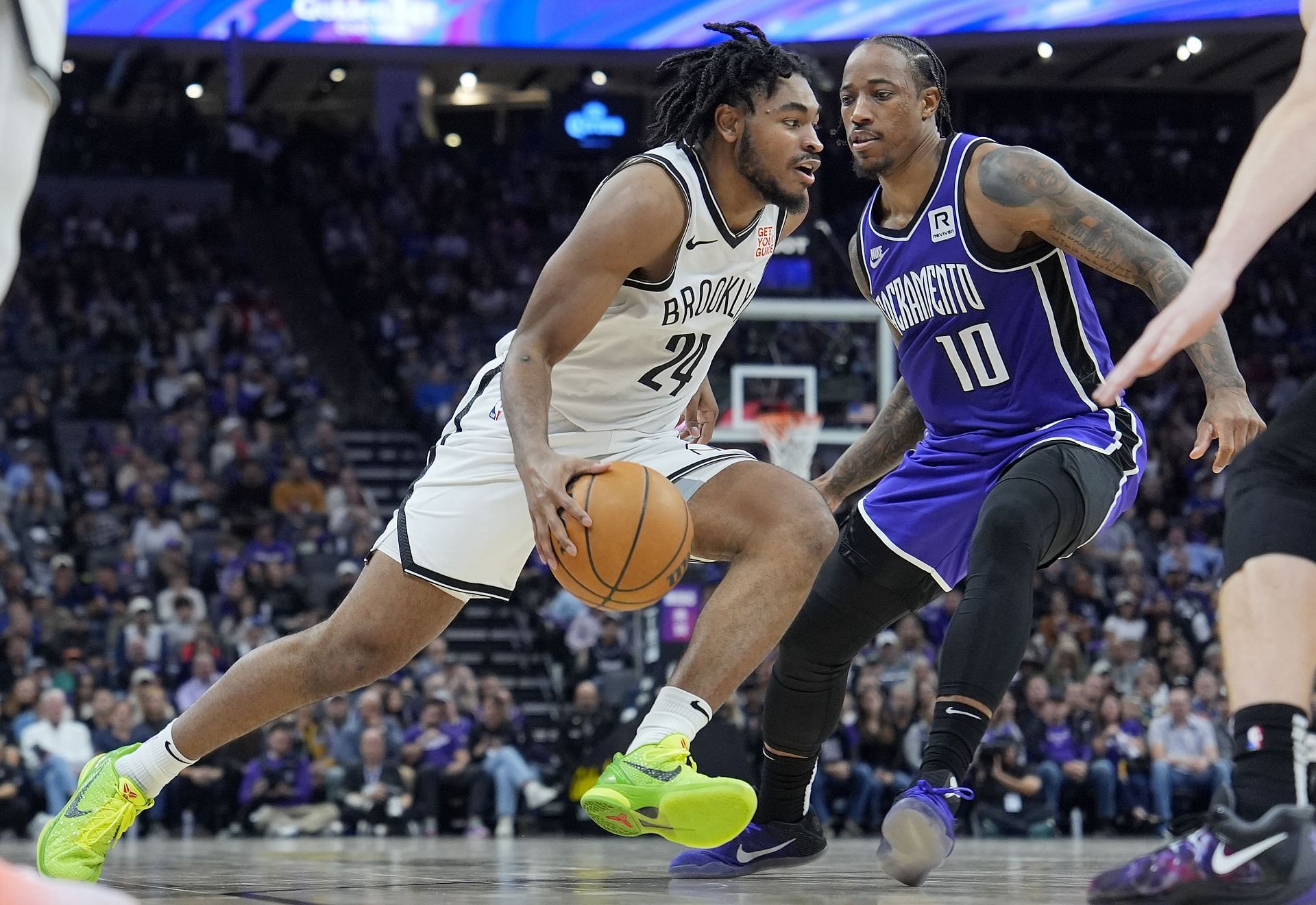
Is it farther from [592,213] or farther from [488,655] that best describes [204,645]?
[592,213]

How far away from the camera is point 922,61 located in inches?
175

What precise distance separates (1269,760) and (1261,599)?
0.24 metres

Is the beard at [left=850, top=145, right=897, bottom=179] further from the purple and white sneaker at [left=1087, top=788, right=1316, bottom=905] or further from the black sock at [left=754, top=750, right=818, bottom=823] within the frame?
the purple and white sneaker at [left=1087, top=788, right=1316, bottom=905]

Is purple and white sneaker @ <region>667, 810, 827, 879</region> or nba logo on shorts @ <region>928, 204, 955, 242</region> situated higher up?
nba logo on shorts @ <region>928, 204, 955, 242</region>

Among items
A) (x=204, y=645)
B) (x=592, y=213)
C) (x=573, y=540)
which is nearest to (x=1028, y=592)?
(x=573, y=540)

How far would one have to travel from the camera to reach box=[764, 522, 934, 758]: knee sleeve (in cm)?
418

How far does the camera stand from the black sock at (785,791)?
14.1ft

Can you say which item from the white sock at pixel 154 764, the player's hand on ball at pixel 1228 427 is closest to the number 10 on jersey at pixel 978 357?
the player's hand on ball at pixel 1228 427

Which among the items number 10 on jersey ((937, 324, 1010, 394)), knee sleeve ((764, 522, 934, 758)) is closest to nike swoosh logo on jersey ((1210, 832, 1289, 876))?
knee sleeve ((764, 522, 934, 758))

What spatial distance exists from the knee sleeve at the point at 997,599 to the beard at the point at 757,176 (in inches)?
37.4

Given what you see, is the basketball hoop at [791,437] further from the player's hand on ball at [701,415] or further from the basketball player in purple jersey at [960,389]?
the basketball player in purple jersey at [960,389]

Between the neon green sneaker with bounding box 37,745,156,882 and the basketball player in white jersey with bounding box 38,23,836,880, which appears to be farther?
the neon green sneaker with bounding box 37,745,156,882

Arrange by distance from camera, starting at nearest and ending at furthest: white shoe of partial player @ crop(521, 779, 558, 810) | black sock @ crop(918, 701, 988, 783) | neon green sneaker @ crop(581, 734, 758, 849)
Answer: neon green sneaker @ crop(581, 734, 758, 849) < black sock @ crop(918, 701, 988, 783) < white shoe of partial player @ crop(521, 779, 558, 810)

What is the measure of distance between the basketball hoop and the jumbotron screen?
297 inches
